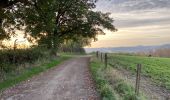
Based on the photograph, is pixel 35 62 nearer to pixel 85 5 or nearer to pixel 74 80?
pixel 74 80

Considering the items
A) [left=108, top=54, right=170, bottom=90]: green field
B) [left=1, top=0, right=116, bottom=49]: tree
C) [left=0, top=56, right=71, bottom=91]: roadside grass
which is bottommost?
[left=108, top=54, right=170, bottom=90]: green field

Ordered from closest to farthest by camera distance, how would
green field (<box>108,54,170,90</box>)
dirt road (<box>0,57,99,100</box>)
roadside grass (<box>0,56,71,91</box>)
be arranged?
dirt road (<box>0,57,99,100</box>)
roadside grass (<box>0,56,71,91</box>)
green field (<box>108,54,170,90</box>)

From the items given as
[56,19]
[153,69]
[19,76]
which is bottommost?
[153,69]

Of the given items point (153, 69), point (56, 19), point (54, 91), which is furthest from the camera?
point (56, 19)

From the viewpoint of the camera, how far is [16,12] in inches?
1492

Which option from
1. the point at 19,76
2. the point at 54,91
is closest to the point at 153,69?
the point at 19,76

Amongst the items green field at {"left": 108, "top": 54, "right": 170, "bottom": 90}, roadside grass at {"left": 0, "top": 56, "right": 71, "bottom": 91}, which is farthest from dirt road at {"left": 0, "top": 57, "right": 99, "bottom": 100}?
green field at {"left": 108, "top": 54, "right": 170, "bottom": 90}

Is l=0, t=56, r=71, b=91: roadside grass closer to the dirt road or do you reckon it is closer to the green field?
the dirt road

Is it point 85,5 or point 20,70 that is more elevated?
point 85,5

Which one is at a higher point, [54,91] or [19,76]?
[19,76]

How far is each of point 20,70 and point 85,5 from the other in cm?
2927

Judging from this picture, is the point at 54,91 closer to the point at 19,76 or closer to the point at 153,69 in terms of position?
the point at 19,76

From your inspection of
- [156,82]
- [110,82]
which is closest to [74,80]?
[110,82]

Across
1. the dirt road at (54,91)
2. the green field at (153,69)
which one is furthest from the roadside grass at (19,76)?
the green field at (153,69)
